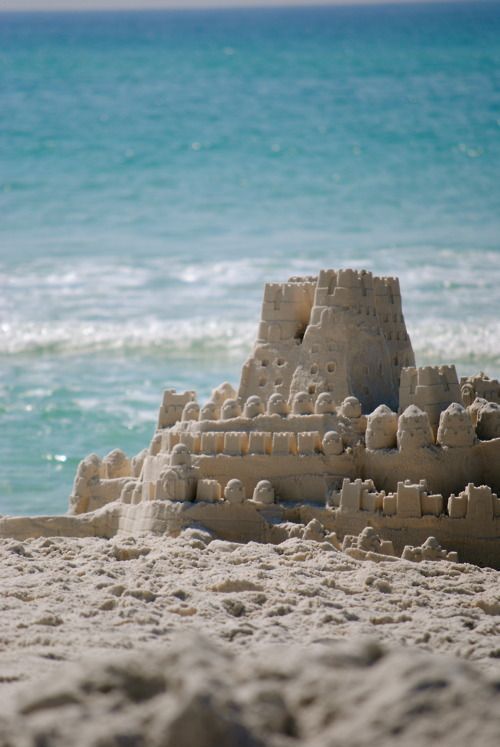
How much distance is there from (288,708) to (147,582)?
24.3 feet

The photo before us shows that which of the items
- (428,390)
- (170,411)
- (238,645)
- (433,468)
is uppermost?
(428,390)

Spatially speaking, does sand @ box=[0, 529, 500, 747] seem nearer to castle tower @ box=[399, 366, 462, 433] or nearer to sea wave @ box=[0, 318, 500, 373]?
castle tower @ box=[399, 366, 462, 433]

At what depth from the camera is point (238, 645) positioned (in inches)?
518

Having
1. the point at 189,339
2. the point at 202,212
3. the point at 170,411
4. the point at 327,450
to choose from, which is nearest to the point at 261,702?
the point at 327,450

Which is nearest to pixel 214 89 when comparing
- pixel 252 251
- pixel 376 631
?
pixel 252 251

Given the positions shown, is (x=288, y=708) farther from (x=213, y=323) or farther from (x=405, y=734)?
(x=213, y=323)

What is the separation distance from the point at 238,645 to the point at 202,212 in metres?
35.4

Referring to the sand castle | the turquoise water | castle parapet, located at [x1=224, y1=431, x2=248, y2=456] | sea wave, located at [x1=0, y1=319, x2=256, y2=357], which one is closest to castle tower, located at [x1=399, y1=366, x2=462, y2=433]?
the sand castle

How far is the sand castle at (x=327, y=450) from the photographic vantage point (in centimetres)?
1739

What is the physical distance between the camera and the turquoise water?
33938 mm

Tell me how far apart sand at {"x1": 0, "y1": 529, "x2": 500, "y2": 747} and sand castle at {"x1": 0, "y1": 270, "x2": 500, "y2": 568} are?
0.57 metres

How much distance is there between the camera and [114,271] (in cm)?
4288

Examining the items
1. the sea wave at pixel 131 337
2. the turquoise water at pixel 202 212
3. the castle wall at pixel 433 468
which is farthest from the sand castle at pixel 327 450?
the sea wave at pixel 131 337

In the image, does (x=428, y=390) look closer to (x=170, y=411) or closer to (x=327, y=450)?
(x=327, y=450)
